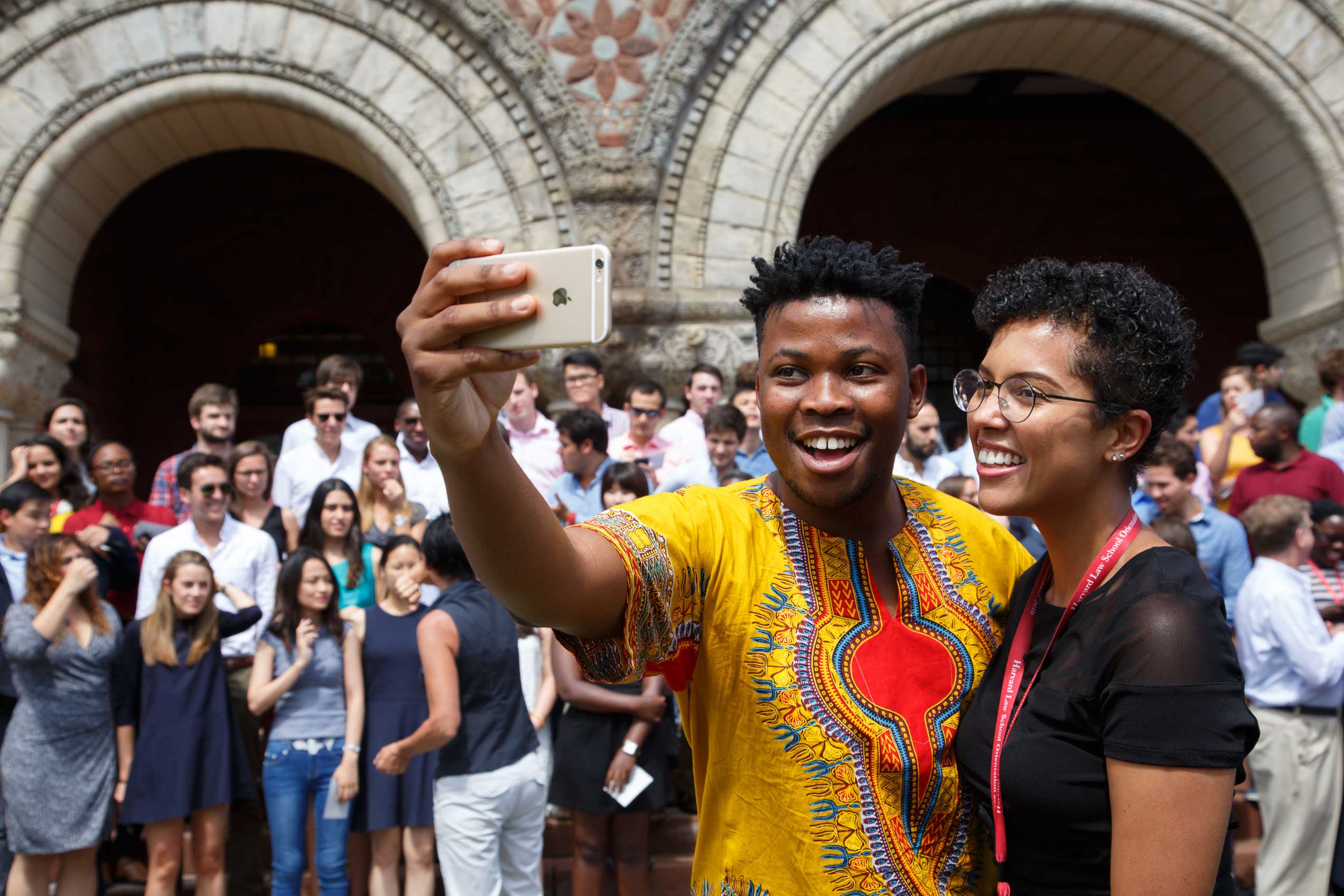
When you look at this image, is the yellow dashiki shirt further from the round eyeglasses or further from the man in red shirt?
the man in red shirt

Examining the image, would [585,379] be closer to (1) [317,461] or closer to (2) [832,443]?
(1) [317,461]

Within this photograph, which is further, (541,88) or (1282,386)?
(1282,386)

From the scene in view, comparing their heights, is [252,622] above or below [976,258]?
below

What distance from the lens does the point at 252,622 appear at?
467cm

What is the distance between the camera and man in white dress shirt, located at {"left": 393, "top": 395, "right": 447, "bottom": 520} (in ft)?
18.9

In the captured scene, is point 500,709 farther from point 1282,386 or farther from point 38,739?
point 1282,386

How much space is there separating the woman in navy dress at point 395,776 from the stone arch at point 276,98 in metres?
3.11

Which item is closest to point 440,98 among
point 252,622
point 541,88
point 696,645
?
point 541,88

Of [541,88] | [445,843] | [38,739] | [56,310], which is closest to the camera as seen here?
[445,843]

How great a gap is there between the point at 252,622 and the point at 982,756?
3761mm

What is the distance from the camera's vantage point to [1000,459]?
1693mm

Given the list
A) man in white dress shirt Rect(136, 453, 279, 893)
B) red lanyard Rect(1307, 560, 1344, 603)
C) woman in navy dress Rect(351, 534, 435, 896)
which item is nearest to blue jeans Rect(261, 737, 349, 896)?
woman in navy dress Rect(351, 534, 435, 896)

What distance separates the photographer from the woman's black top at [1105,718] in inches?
55.9

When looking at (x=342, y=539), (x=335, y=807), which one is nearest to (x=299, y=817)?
(x=335, y=807)
